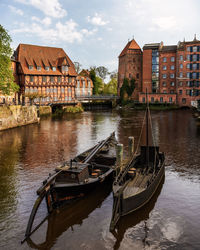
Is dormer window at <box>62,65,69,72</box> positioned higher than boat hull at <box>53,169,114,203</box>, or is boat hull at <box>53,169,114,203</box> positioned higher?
dormer window at <box>62,65,69,72</box>

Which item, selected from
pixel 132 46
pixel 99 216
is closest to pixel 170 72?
pixel 132 46

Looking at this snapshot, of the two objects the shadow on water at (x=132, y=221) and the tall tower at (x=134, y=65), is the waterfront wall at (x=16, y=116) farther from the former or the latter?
the tall tower at (x=134, y=65)

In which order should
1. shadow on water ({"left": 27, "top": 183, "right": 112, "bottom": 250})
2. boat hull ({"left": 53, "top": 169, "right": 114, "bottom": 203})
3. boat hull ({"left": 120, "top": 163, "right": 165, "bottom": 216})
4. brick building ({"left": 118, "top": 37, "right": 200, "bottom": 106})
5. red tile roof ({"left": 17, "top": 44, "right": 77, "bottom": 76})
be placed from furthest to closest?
brick building ({"left": 118, "top": 37, "right": 200, "bottom": 106}) < red tile roof ({"left": 17, "top": 44, "right": 77, "bottom": 76}) < boat hull ({"left": 53, "top": 169, "right": 114, "bottom": 203}) < boat hull ({"left": 120, "top": 163, "right": 165, "bottom": 216}) < shadow on water ({"left": 27, "top": 183, "right": 112, "bottom": 250})

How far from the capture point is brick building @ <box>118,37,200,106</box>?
70.2 meters

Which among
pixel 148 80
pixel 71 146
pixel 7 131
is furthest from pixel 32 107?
pixel 148 80

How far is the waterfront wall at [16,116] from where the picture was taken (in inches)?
1339

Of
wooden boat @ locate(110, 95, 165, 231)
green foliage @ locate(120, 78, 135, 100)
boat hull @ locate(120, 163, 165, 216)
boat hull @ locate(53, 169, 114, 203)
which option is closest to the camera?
wooden boat @ locate(110, 95, 165, 231)

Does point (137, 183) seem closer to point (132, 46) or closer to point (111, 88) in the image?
point (132, 46)

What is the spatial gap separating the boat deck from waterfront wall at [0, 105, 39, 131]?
25.5 metres

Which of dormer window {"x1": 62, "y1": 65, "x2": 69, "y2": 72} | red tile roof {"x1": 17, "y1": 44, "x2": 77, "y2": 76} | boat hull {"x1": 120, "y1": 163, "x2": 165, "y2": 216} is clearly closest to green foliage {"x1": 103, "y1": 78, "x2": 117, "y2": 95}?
red tile roof {"x1": 17, "y1": 44, "x2": 77, "y2": 76}

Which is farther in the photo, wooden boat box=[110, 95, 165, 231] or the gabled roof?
the gabled roof

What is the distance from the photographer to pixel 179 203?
12.6 metres

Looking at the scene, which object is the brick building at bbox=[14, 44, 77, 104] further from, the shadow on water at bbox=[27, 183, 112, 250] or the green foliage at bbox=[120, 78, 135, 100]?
the shadow on water at bbox=[27, 183, 112, 250]

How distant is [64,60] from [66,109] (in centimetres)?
1260
